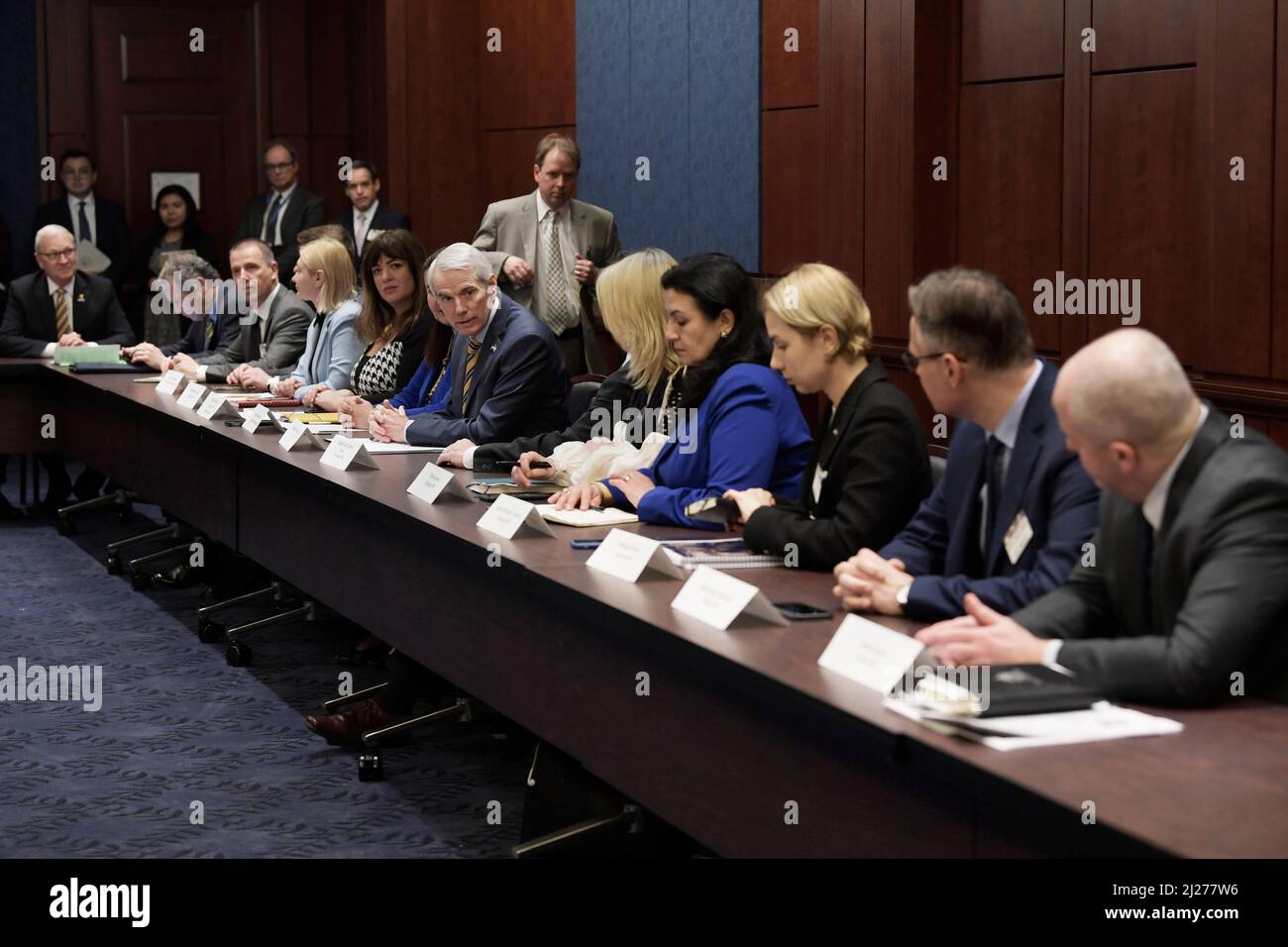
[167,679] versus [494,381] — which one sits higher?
[494,381]

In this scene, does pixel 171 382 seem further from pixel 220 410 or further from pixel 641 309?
pixel 641 309

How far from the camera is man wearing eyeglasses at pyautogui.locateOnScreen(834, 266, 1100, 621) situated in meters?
2.44

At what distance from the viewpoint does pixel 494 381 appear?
4.77 metres

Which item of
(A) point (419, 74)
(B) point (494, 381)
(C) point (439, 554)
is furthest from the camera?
(A) point (419, 74)

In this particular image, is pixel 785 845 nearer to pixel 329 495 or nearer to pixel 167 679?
pixel 329 495

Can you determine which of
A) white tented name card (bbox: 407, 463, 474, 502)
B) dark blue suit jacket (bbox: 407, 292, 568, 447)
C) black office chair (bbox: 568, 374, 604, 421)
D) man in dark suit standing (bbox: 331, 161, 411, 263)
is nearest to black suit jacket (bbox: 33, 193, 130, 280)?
man in dark suit standing (bbox: 331, 161, 411, 263)

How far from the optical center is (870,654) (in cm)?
216

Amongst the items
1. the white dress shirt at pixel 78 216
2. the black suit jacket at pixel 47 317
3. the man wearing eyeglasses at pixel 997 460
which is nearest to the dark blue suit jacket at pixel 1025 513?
the man wearing eyeglasses at pixel 997 460

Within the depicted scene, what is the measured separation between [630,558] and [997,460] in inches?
26.0

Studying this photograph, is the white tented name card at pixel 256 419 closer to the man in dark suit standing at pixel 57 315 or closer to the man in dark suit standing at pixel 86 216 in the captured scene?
the man in dark suit standing at pixel 57 315

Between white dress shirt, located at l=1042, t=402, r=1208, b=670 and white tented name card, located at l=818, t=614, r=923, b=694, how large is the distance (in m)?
0.16

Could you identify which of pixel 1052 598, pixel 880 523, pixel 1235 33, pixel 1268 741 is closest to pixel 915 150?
pixel 1235 33

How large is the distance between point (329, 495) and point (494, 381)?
871 mm

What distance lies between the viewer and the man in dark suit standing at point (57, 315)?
301 inches
